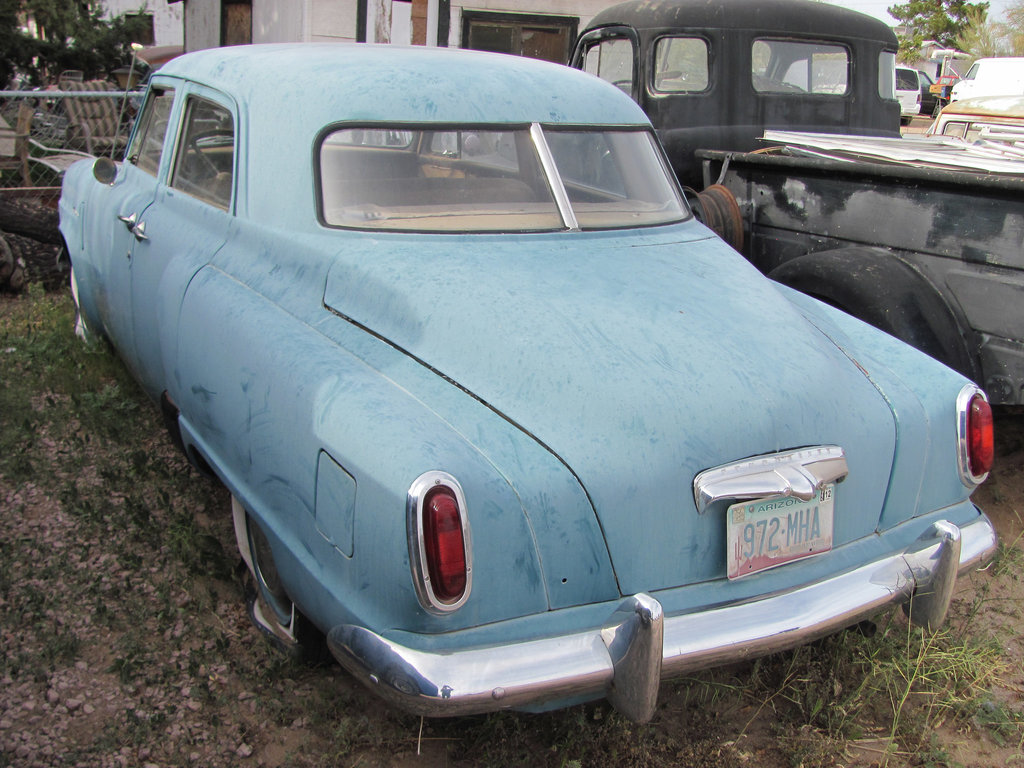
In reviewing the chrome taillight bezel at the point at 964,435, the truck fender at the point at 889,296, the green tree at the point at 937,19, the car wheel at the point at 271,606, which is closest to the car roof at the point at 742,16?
the truck fender at the point at 889,296

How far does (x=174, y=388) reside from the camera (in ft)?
9.96

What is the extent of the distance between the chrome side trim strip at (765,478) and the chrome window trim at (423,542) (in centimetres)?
57

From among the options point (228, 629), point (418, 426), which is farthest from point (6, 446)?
point (418, 426)

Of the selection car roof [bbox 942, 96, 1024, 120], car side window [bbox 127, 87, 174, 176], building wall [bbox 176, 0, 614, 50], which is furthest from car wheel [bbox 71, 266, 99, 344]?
building wall [bbox 176, 0, 614, 50]

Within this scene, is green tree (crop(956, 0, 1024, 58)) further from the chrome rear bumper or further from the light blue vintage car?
the chrome rear bumper

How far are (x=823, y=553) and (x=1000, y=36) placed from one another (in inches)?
1227

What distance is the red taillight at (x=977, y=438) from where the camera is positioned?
2.62 m

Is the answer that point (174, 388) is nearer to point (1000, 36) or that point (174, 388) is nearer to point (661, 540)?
point (661, 540)

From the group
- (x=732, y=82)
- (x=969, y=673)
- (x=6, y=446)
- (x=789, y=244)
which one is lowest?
(x=969, y=673)

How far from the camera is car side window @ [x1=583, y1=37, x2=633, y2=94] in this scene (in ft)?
19.7

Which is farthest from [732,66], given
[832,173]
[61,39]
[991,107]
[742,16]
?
[61,39]

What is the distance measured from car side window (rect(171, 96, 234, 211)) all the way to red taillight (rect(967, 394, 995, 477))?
7.87 feet

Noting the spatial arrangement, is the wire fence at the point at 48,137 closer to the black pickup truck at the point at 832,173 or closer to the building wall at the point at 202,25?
the black pickup truck at the point at 832,173

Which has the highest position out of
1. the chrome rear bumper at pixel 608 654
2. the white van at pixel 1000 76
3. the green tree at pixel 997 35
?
the green tree at pixel 997 35
